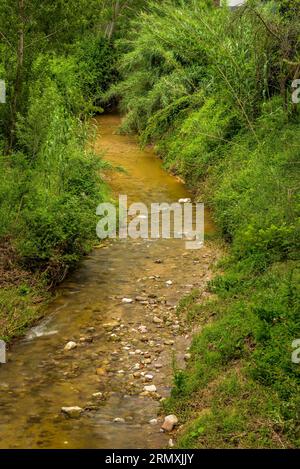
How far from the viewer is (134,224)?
11.1 metres

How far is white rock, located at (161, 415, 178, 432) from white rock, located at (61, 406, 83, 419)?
0.82m

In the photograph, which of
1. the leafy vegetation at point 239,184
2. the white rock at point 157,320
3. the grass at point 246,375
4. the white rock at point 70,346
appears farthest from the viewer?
the white rock at point 157,320

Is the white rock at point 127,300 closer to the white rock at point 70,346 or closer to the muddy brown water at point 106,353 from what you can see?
the muddy brown water at point 106,353

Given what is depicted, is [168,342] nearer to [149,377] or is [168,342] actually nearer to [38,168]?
[149,377]

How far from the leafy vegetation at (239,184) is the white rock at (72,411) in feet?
2.91

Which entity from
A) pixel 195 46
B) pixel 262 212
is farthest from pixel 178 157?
pixel 262 212

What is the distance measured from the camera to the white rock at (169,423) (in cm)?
559

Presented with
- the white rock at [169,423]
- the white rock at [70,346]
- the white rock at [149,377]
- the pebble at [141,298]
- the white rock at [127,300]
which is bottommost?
the white rock at [169,423]

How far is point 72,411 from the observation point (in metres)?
5.85

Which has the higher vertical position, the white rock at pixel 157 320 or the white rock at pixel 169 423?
the white rock at pixel 157 320

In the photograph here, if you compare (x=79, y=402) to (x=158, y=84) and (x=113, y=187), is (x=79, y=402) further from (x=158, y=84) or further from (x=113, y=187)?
(x=158, y=84)

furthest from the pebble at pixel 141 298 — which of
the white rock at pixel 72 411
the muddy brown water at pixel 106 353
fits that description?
the white rock at pixel 72 411

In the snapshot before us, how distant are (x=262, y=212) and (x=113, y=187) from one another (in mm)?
4885

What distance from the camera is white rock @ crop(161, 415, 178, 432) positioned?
5586mm
